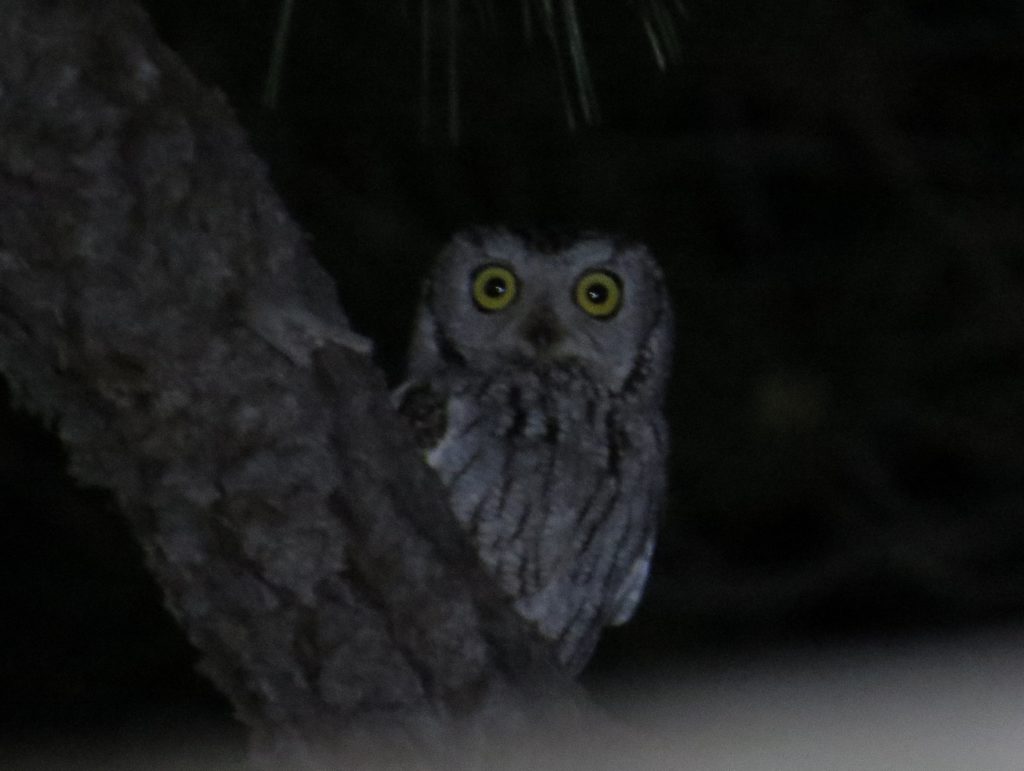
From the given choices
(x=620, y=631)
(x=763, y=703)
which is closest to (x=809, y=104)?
(x=620, y=631)

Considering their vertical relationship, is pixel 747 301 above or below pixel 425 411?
above

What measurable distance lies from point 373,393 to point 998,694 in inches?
39.4

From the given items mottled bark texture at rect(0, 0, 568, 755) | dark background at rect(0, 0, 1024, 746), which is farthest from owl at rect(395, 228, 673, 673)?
dark background at rect(0, 0, 1024, 746)

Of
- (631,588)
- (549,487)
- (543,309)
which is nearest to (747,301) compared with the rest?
(631,588)

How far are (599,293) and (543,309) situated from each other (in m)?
0.10

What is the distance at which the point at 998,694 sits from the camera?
0.91 metres

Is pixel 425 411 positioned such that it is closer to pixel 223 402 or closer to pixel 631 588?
pixel 631 588

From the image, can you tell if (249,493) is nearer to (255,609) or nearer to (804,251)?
(255,609)

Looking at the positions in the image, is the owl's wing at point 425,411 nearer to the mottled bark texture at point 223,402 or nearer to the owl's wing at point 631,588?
the owl's wing at point 631,588

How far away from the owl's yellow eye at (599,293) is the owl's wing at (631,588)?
0.35 m

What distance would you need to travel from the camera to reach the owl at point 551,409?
272cm

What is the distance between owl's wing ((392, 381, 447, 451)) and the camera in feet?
8.83

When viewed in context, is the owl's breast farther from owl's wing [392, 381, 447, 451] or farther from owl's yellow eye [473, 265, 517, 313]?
owl's yellow eye [473, 265, 517, 313]

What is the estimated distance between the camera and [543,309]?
2904mm
